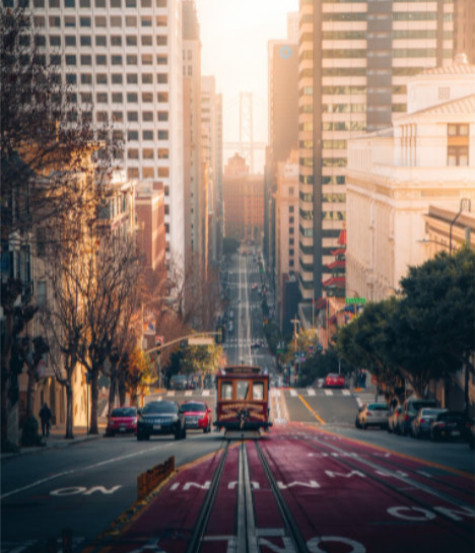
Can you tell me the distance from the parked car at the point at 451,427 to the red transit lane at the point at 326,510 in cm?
1416

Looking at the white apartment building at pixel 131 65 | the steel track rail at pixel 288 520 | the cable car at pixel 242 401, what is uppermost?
the white apartment building at pixel 131 65

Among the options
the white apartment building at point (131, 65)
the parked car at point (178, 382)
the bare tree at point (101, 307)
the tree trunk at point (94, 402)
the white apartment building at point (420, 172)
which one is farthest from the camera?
the white apartment building at point (131, 65)

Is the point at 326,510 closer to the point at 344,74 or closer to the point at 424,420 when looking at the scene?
the point at 424,420

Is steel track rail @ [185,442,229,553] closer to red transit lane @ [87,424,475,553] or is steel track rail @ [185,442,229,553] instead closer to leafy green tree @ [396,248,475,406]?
red transit lane @ [87,424,475,553]

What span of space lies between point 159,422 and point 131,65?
112 metres

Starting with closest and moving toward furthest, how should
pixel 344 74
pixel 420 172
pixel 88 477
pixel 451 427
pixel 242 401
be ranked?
pixel 88 477 → pixel 451 427 → pixel 242 401 → pixel 420 172 → pixel 344 74

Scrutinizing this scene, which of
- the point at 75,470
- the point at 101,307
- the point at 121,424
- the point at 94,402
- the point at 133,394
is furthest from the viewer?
the point at 133,394

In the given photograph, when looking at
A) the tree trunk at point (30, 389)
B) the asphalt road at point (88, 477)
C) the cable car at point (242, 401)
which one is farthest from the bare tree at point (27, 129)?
the cable car at point (242, 401)

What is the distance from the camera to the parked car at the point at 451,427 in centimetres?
4531

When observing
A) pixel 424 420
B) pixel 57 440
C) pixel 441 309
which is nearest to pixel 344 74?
pixel 57 440

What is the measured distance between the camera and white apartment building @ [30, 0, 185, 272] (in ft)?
493

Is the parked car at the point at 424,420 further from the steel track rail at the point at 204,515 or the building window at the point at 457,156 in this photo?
the building window at the point at 457,156

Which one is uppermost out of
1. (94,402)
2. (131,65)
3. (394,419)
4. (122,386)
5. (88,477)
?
(131,65)

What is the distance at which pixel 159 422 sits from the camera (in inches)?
1891
